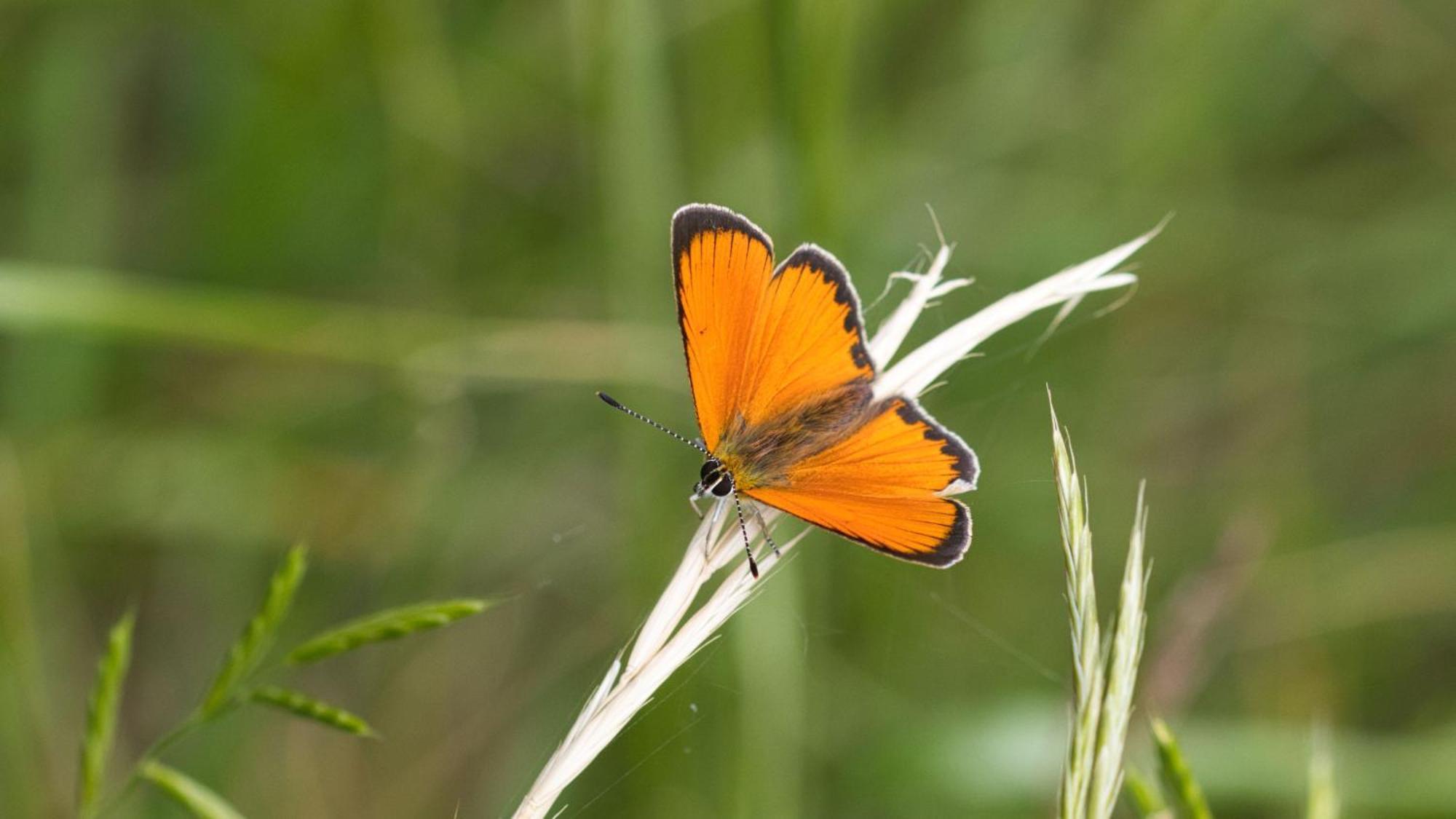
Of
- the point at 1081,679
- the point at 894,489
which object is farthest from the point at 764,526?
the point at 1081,679

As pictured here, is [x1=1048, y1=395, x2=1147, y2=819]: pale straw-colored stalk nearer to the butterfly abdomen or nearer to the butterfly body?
the butterfly body

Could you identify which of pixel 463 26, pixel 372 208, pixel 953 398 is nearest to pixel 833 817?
pixel 953 398

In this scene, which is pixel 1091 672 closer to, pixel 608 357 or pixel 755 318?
pixel 755 318

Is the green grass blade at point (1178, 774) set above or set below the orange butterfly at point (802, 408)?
below

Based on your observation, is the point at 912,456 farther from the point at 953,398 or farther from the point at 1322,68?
the point at 1322,68

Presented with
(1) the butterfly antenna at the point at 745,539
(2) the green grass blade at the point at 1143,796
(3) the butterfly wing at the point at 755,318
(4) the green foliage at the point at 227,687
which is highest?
(3) the butterfly wing at the point at 755,318

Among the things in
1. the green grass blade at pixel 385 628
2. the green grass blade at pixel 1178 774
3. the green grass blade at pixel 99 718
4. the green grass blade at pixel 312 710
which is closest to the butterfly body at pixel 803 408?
the green grass blade at pixel 1178 774

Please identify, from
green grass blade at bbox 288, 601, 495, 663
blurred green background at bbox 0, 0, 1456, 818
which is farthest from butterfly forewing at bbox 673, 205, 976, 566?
blurred green background at bbox 0, 0, 1456, 818

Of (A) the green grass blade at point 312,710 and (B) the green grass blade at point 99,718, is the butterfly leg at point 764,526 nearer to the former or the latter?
(A) the green grass blade at point 312,710
